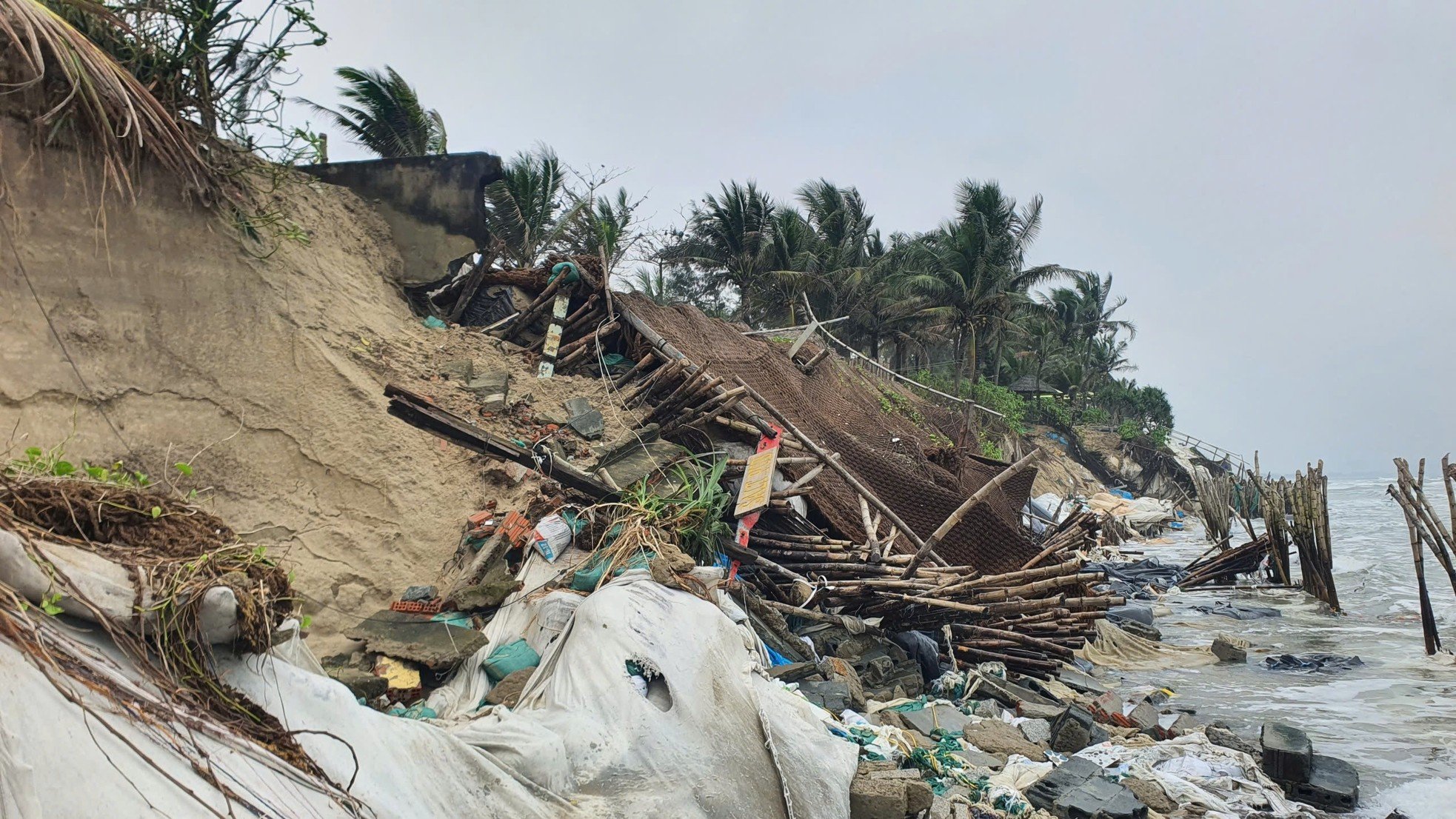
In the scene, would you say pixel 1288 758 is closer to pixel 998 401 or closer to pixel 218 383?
pixel 218 383

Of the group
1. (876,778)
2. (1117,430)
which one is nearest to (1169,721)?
(876,778)

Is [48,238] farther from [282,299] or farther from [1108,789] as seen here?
[1108,789]

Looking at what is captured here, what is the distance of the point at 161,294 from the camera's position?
5500 mm

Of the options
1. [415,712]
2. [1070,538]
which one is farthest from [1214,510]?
[415,712]

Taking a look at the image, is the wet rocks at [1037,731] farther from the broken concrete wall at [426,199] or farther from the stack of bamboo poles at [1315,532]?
the stack of bamboo poles at [1315,532]

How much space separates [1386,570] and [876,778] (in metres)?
19.0

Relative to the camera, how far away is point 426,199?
8414 millimetres

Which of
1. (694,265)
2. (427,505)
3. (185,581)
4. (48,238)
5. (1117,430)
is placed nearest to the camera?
(185,581)

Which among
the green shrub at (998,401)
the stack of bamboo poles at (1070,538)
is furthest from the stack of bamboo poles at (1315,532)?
the green shrub at (998,401)

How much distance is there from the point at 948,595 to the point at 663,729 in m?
3.65

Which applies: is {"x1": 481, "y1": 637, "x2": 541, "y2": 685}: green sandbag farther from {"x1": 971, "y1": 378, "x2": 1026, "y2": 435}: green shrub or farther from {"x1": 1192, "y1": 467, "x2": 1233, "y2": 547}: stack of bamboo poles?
{"x1": 971, "y1": 378, "x2": 1026, "y2": 435}: green shrub

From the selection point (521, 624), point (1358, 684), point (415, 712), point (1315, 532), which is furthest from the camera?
point (1315, 532)

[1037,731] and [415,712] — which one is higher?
[1037,731]

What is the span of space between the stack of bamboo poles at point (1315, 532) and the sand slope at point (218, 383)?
1301cm
